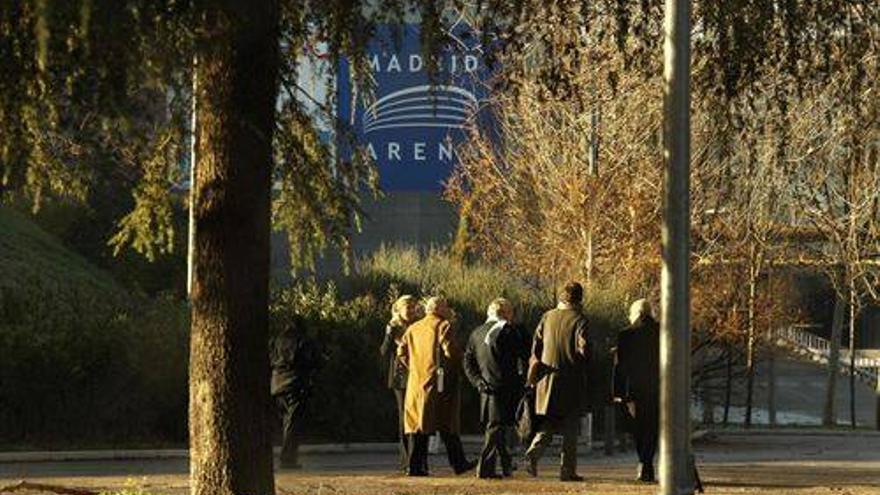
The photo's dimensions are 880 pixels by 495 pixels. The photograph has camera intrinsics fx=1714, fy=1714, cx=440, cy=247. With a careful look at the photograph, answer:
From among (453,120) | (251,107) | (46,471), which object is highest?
(453,120)

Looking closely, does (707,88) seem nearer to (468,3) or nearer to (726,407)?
(468,3)

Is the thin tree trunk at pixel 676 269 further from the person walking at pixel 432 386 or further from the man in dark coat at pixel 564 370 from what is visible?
the person walking at pixel 432 386

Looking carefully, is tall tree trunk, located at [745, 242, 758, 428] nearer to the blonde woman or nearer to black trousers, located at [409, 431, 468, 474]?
the blonde woman

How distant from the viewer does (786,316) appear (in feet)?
143

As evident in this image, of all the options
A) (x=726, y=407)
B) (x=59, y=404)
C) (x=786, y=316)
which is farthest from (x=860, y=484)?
(x=786, y=316)

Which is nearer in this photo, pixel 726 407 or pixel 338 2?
pixel 338 2

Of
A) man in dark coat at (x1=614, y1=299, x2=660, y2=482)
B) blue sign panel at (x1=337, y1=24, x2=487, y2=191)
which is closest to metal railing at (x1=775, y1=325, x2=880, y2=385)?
blue sign panel at (x1=337, y1=24, x2=487, y2=191)

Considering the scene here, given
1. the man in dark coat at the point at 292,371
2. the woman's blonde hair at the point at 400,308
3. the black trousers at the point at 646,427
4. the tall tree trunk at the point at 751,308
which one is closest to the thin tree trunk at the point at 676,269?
the black trousers at the point at 646,427

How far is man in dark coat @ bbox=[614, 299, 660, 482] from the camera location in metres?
15.0

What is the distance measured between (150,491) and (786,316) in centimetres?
3170

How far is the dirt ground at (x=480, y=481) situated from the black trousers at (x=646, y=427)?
0.31 m

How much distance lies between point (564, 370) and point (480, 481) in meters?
1.22

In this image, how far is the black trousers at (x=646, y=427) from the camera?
1497 cm

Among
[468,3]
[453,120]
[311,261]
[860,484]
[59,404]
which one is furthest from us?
[453,120]
